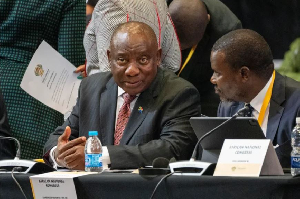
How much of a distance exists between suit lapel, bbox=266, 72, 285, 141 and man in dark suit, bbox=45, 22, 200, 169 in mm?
435

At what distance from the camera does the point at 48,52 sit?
4.65m

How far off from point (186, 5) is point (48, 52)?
0.94 metres

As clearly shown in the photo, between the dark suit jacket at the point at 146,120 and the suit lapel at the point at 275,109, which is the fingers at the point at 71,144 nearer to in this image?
the dark suit jacket at the point at 146,120

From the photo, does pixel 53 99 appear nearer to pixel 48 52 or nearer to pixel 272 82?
pixel 48 52

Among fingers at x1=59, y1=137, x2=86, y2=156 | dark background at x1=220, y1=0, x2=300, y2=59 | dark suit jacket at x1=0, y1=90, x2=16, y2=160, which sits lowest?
dark suit jacket at x1=0, y1=90, x2=16, y2=160

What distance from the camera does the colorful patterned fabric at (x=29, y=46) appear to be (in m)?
4.77

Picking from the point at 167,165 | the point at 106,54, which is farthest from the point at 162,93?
the point at 167,165

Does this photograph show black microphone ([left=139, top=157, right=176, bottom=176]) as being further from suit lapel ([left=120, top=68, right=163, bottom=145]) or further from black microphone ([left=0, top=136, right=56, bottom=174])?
suit lapel ([left=120, top=68, right=163, bottom=145])

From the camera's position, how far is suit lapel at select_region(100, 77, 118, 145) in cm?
402

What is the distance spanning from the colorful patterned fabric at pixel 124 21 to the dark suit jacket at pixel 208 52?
47cm

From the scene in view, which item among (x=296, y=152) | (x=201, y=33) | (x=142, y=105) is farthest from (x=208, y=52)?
(x=296, y=152)

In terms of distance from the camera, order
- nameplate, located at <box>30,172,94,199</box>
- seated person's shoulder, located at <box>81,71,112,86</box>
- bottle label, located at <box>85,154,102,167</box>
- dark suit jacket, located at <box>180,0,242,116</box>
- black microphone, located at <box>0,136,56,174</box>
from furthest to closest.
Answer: dark suit jacket, located at <box>180,0,242,116</box> → seated person's shoulder, located at <box>81,71,112,86</box> → bottle label, located at <box>85,154,102,167</box> → black microphone, located at <box>0,136,56,174</box> → nameplate, located at <box>30,172,94,199</box>

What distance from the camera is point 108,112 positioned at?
4.07 m

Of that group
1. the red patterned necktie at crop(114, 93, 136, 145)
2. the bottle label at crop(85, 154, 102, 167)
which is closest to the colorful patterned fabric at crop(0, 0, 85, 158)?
the red patterned necktie at crop(114, 93, 136, 145)
